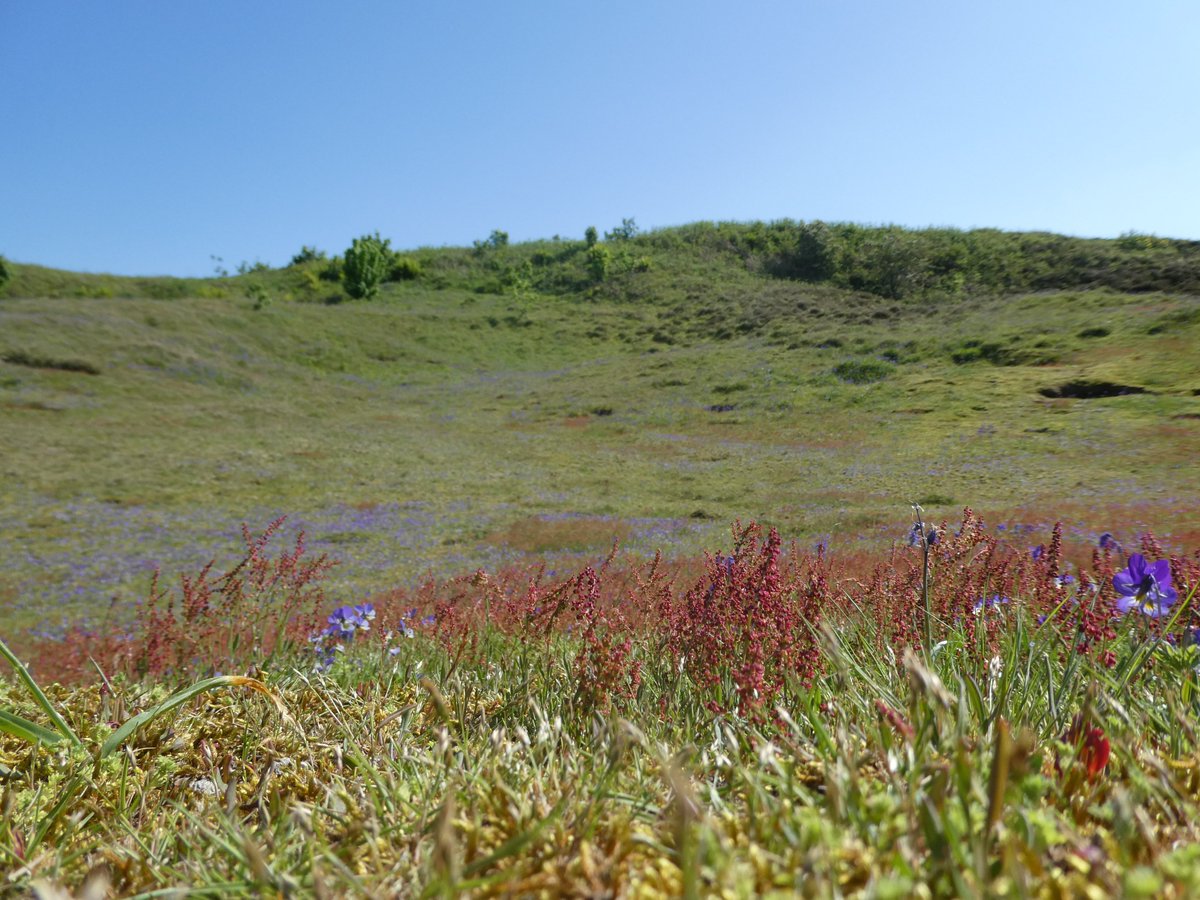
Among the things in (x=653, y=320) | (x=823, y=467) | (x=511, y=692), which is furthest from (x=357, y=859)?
(x=653, y=320)

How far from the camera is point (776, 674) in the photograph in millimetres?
2127

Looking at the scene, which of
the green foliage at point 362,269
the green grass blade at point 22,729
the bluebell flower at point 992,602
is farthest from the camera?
the green foliage at point 362,269

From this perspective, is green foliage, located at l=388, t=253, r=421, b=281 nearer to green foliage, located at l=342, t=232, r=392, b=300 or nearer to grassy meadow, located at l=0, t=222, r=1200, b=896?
green foliage, located at l=342, t=232, r=392, b=300

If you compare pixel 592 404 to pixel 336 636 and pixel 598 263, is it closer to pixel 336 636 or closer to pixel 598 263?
pixel 336 636

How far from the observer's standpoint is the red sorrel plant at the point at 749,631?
2055 millimetres

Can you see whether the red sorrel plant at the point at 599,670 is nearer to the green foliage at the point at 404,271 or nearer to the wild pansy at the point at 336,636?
the wild pansy at the point at 336,636

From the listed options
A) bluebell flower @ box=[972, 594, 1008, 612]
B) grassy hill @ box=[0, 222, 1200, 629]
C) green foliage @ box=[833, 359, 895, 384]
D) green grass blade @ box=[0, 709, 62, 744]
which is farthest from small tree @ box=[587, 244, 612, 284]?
green grass blade @ box=[0, 709, 62, 744]

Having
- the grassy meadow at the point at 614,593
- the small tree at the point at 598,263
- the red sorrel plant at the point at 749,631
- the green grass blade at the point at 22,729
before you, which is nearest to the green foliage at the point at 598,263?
the small tree at the point at 598,263

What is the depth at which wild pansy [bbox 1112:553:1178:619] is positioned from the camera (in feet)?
6.68

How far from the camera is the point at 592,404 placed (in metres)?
32.2

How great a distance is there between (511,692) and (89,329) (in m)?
42.4

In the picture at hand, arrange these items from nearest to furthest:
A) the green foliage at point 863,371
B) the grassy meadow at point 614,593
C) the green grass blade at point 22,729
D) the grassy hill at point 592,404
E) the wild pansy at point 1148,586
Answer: the grassy meadow at point 614,593 < the green grass blade at point 22,729 < the wild pansy at point 1148,586 < the grassy hill at point 592,404 < the green foliage at point 863,371

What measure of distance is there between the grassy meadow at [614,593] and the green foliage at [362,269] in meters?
8.04

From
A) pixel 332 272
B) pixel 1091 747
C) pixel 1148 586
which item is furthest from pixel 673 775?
pixel 332 272
